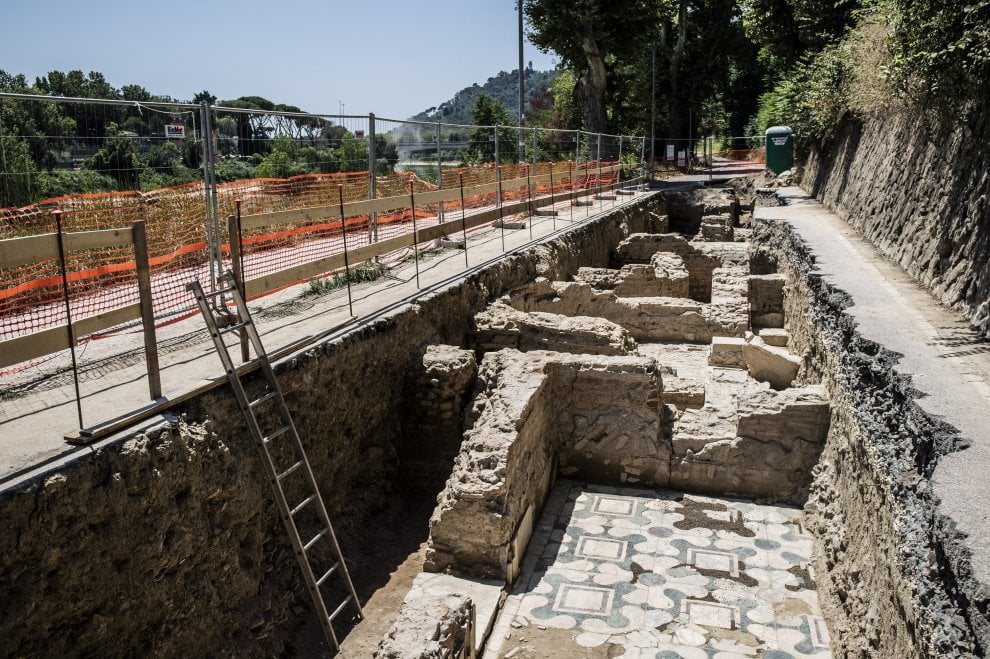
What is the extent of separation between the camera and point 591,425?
7.64 m

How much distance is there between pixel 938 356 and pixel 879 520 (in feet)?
6.69

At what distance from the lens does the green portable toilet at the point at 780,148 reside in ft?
82.2

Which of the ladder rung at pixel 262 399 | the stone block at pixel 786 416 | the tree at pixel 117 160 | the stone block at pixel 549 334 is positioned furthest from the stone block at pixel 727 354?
the tree at pixel 117 160

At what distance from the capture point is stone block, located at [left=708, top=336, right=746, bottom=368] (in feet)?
33.9

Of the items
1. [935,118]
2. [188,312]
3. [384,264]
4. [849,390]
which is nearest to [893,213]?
[935,118]

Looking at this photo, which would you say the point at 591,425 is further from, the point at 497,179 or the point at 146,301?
the point at 497,179

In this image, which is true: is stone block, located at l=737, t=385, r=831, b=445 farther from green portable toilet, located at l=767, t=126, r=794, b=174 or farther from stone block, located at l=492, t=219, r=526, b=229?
green portable toilet, located at l=767, t=126, r=794, b=174

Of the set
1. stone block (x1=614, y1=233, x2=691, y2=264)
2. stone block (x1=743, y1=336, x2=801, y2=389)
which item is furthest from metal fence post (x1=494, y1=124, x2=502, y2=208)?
stone block (x1=743, y1=336, x2=801, y2=389)

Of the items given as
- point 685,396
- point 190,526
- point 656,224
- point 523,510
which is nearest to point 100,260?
point 190,526

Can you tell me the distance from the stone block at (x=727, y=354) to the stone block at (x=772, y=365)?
1.54ft

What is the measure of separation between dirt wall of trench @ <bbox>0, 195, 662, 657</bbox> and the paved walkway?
157 inches

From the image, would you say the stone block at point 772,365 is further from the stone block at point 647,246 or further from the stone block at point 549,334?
the stone block at point 647,246

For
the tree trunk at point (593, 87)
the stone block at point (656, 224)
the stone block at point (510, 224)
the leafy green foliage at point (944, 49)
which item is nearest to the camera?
the leafy green foliage at point (944, 49)

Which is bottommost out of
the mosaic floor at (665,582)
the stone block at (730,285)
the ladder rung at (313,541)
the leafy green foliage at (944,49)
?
the mosaic floor at (665,582)
